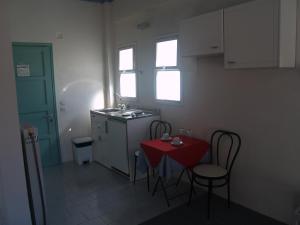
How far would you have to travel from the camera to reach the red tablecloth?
123 inches

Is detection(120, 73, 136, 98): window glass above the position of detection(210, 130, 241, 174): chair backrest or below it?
above

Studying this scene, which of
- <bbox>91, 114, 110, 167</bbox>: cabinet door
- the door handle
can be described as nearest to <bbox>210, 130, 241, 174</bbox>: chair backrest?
<bbox>91, 114, 110, 167</bbox>: cabinet door

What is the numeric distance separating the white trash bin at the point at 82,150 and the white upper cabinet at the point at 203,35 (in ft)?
8.67

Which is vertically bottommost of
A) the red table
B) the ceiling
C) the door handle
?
the red table

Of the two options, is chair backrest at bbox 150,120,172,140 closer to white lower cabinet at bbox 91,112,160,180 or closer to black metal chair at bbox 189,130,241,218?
white lower cabinet at bbox 91,112,160,180

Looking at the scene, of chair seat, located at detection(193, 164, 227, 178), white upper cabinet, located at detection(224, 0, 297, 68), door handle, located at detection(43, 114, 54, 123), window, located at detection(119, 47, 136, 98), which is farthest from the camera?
window, located at detection(119, 47, 136, 98)

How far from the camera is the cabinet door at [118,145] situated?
13.1ft

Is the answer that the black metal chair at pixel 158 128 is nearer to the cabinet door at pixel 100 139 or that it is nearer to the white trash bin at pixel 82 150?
the cabinet door at pixel 100 139

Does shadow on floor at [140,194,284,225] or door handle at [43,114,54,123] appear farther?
door handle at [43,114,54,123]

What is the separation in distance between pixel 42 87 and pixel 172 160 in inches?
113

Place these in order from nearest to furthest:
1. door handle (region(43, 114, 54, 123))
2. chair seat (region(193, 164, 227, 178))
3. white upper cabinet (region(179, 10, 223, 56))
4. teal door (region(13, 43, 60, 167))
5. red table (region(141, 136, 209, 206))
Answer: white upper cabinet (region(179, 10, 223, 56)), chair seat (region(193, 164, 227, 178)), red table (region(141, 136, 209, 206)), teal door (region(13, 43, 60, 167)), door handle (region(43, 114, 54, 123))

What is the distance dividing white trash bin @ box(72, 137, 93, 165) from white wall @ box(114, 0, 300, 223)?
1.79m

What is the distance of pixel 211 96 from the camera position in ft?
11.1

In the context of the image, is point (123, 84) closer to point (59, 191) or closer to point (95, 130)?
point (95, 130)
